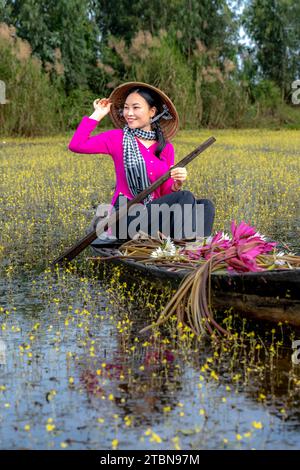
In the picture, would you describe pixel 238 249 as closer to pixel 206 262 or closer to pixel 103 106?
pixel 206 262

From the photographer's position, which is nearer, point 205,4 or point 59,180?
point 59,180

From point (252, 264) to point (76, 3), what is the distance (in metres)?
21.3

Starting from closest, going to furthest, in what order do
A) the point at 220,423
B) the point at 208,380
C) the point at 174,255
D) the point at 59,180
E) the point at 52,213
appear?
the point at 220,423, the point at 208,380, the point at 174,255, the point at 52,213, the point at 59,180

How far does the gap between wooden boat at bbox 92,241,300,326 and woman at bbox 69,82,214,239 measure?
1.18m

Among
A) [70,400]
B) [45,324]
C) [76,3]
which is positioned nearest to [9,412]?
[70,400]

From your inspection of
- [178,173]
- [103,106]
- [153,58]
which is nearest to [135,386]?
[178,173]

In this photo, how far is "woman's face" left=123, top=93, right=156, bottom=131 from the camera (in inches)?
320

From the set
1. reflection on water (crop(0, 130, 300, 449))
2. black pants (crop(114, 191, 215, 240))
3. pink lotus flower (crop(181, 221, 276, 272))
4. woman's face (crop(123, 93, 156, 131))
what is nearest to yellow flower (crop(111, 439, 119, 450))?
reflection on water (crop(0, 130, 300, 449))

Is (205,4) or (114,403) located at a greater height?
(205,4)

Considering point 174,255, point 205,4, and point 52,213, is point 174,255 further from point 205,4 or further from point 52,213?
point 205,4

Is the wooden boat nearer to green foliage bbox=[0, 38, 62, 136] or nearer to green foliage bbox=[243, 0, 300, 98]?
green foliage bbox=[0, 38, 62, 136]

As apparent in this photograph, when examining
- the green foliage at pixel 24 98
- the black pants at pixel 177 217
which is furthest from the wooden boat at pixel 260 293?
the green foliage at pixel 24 98
